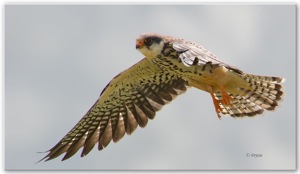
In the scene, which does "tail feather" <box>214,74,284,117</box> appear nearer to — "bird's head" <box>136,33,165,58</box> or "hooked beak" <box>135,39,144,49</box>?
"bird's head" <box>136,33,165,58</box>

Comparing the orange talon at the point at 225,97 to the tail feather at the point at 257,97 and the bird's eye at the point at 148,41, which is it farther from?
the bird's eye at the point at 148,41

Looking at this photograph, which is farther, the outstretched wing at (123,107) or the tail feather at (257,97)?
the outstretched wing at (123,107)

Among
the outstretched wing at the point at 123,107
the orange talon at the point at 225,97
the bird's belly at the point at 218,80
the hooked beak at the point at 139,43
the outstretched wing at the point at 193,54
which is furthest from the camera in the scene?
the outstretched wing at the point at 123,107

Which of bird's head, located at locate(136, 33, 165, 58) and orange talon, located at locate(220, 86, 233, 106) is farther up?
bird's head, located at locate(136, 33, 165, 58)

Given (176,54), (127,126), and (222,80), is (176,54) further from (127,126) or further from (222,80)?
(127,126)

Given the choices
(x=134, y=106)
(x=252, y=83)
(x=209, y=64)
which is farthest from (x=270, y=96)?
(x=134, y=106)

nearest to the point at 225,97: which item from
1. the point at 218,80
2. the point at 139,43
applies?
the point at 218,80

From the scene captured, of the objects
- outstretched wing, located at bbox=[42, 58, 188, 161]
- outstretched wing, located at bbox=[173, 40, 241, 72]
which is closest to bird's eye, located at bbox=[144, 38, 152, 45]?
outstretched wing, located at bbox=[173, 40, 241, 72]

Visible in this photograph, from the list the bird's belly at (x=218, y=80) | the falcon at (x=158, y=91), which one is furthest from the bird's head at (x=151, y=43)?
the bird's belly at (x=218, y=80)
